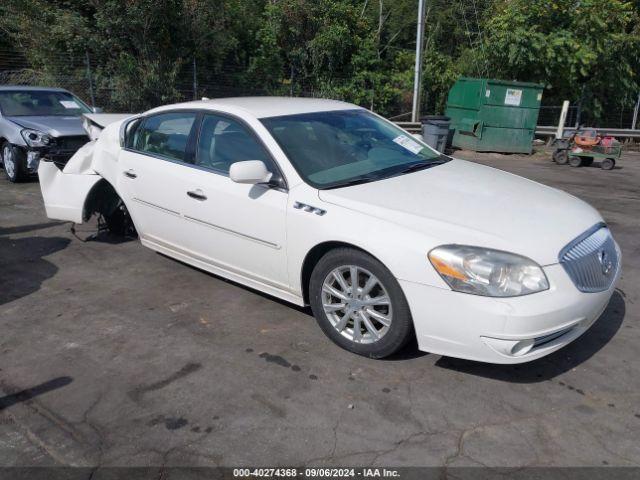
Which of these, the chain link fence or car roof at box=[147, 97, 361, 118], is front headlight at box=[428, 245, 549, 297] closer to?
car roof at box=[147, 97, 361, 118]

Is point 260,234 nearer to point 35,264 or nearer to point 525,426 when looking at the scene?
point 525,426

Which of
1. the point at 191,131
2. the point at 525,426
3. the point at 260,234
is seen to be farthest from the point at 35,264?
the point at 525,426

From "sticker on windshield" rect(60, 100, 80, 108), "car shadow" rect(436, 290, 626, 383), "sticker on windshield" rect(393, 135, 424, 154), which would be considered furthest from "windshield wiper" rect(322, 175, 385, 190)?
"sticker on windshield" rect(60, 100, 80, 108)

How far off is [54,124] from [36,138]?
383 mm

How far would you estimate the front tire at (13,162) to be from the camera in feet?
28.8

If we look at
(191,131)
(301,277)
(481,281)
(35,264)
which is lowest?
(35,264)

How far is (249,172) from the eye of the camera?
3.77 metres

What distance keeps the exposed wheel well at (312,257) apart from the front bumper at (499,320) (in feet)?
1.72

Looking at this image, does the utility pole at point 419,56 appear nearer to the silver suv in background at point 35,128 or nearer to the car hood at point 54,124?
the silver suv in background at point 35,128

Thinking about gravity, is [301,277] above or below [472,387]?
above

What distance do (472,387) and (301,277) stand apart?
1.32 metres

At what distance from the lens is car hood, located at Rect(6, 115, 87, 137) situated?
8.45 metres

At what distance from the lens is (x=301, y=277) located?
3844mm

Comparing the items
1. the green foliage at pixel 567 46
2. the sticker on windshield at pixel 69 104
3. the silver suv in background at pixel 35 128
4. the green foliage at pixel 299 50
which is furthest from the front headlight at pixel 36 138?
the green foliage at pixel 567 46
